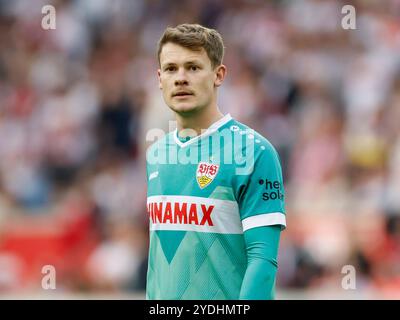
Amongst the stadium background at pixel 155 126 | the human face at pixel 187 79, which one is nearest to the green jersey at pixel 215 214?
the human face at pixel 187 79

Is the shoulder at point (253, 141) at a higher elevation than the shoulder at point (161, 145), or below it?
below

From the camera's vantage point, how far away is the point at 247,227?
13.2ft

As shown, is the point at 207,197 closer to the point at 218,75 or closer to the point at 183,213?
the point at 183,213

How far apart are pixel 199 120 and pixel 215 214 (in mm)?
474

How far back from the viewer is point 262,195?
4.04m

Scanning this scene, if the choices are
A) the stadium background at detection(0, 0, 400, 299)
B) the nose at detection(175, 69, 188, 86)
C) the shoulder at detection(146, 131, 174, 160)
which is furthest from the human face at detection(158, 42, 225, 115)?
the stadium background at detection(0, 0, 400, 299)

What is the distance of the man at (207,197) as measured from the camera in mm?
4027

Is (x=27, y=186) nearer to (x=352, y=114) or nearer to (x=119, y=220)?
(x=119, y=220)

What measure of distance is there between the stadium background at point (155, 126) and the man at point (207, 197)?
4600mm

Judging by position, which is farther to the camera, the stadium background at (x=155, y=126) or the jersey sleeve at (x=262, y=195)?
the stadium background at (x=155, y=126)

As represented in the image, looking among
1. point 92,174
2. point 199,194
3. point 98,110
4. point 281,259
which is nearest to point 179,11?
point 98,110

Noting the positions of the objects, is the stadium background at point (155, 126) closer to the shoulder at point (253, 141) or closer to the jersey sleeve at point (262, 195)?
the shoulder at point (253, 141)

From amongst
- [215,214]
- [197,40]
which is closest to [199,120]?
[197,40]

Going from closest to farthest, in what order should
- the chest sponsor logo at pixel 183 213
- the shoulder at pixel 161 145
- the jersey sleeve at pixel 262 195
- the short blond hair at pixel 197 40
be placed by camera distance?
the jersey sleeve at pixel 262 195 → the chest sponsor logo at pixel 183 213 → the short blond hair at pixel 197 40 → the shoulder at pixel 161 145
